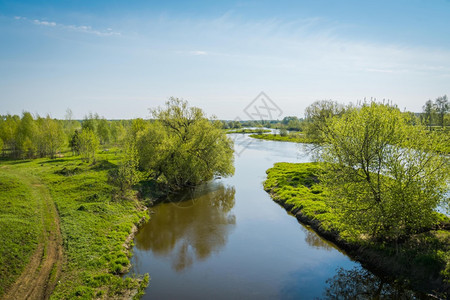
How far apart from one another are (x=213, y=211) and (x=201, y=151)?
10.9 meters

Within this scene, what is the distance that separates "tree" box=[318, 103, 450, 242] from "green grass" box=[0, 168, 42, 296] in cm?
2225

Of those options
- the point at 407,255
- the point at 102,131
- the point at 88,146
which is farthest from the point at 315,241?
the point at 102,131

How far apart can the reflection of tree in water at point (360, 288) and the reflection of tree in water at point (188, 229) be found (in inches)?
375

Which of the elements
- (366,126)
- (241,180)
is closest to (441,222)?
(366,126)

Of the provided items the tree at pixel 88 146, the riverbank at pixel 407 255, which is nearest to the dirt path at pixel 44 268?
the riverbank at pixel 407 255

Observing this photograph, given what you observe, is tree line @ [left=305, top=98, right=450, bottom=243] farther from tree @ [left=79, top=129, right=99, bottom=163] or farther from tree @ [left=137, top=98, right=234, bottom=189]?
tree @ [left=79, top=129, right=99, bottom=163]

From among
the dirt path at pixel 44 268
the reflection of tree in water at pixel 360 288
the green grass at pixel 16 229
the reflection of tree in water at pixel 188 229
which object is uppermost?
the green grass at pixel 16 229

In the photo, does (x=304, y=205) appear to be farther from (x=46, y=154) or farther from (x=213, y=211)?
(x=46, y=154)

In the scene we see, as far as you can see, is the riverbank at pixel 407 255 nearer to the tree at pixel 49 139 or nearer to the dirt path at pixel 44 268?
the dirt path at pixel 44 268

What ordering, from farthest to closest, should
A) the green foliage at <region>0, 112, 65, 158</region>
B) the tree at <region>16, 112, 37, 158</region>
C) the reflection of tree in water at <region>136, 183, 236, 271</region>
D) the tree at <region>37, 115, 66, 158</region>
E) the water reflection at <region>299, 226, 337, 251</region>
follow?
the tree at <region>37, 115, 66, 158</region> → the green foliage at <region>0, 112, 65, 158</region> → the tree at <region>16, 112, 37, 158</region> → the water reflection at <region>299, 226, 337, 251</region> → the reflection of tree in water at <region>136, 183, 236, 271</region>

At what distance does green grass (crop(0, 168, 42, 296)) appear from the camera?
16625 millimetres

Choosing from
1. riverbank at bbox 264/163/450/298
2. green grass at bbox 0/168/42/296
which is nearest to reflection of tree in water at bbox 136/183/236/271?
green grass at bbox 0/168/42/296

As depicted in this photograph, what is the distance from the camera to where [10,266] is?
16703mm

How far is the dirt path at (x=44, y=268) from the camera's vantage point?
15.0 m
